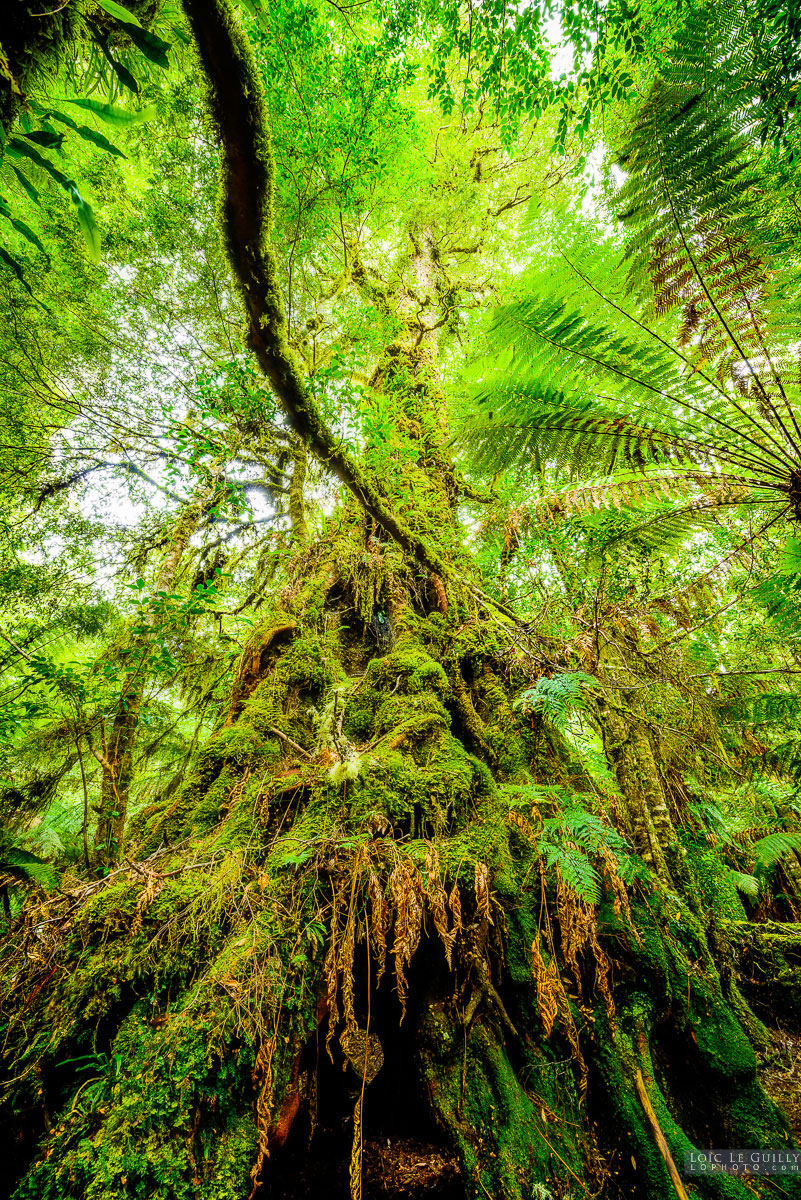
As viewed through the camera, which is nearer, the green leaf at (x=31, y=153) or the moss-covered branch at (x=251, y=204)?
the green leaf at (x=31, y=153)

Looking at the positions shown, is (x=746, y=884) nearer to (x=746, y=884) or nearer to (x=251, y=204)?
(x=746, y=884)

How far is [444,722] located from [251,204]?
299 cm

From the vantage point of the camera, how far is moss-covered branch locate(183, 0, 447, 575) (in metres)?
1.56

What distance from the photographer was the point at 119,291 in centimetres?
513

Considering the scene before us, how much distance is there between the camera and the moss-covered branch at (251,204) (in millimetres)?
1556

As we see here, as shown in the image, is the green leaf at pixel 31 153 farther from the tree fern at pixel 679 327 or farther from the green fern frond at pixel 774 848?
the green fern frond at pixel 774 848

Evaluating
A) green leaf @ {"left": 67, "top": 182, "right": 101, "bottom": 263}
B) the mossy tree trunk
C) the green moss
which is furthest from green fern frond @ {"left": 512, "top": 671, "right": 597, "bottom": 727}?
green leaf @ {"left": 67, "top": 182, "right": 101, "bottom": 263}

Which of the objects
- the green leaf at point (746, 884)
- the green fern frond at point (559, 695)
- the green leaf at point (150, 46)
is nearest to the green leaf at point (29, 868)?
the green fern frond at point (559, 695)

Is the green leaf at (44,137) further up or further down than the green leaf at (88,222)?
further up

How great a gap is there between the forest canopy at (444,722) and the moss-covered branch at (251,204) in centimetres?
2

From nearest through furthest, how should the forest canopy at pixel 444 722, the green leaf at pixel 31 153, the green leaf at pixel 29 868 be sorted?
the green leaf at pixel 31 153, the forest canopy at pixel 444 722, the green leaf at pixel 29 868

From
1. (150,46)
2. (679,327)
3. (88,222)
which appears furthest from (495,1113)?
(150,46)

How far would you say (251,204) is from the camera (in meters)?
1.97

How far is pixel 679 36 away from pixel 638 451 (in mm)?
1754
